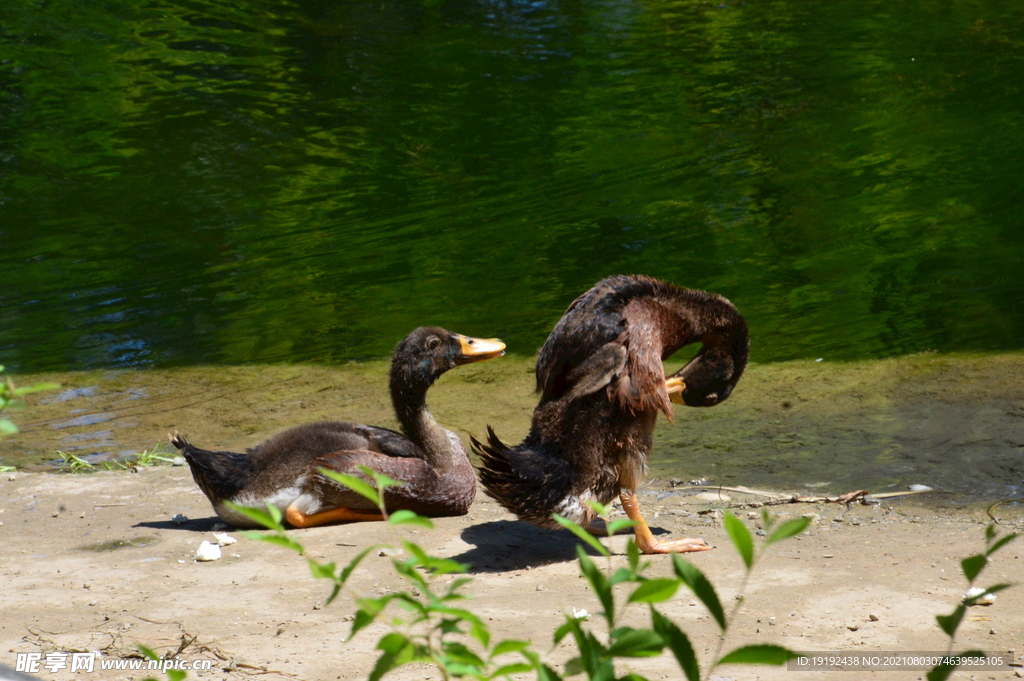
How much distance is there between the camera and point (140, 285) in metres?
12.3

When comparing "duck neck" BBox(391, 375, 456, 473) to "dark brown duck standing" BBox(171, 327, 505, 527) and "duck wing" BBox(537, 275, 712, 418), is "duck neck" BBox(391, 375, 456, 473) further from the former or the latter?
"duck wing" BBox(537, 275, 712, 418)

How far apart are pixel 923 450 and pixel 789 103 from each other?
12.6 metres

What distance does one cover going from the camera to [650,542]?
5078mm

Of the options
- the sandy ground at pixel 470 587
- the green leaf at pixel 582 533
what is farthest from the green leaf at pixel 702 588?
the sandy ground at pixel 470 587

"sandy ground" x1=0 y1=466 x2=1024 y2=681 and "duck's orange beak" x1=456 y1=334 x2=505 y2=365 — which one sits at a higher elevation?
"duck's orange beak" x1=456 y1=334 x2=505 y2=365

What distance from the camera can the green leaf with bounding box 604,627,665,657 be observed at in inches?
71.5

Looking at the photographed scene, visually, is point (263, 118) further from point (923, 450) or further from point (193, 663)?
point (193, 663)

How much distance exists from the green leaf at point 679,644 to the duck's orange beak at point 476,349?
14.2ft

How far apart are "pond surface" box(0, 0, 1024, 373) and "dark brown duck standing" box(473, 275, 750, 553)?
3.71 meters

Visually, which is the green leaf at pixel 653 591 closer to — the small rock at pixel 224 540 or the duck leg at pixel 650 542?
the duck leg at pixel 650 542

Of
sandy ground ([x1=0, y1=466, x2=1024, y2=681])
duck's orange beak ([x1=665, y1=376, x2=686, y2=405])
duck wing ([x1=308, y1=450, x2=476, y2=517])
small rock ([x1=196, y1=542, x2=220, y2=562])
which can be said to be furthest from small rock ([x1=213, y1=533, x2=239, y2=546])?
duck's orange beak ([x1=665, y1=376, x2=686, y2=405])

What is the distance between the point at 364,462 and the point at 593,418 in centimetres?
136

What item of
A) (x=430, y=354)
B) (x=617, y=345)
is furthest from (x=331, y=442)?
(x=617, y=345)

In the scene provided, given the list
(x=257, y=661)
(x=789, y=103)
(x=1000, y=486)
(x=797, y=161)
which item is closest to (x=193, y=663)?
(x=257, y=661)
